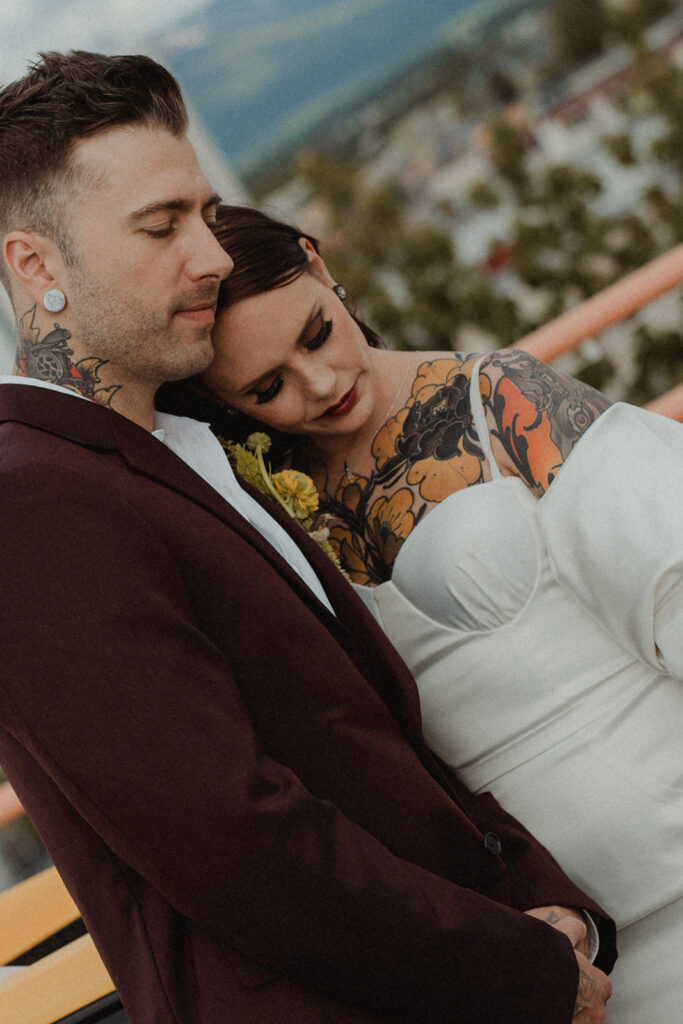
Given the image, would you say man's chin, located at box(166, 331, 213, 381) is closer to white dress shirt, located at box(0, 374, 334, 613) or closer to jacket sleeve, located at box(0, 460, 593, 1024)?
white dress shirt, located at box(0, 374, 334, 613)

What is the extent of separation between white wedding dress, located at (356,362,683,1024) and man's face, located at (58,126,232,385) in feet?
1.94

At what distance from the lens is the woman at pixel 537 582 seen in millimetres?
Result: 1675

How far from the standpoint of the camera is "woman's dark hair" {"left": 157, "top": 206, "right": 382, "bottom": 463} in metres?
1.91

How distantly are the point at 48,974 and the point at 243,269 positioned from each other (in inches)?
54.0

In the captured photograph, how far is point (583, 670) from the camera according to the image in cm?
177

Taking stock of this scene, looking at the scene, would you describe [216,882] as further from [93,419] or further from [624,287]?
[624,287]

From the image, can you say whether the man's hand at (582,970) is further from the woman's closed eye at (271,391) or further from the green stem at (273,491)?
the woman's closed eye at (271,391)

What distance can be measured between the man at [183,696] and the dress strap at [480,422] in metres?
0.40

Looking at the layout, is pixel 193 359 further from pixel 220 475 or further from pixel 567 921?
pixel 567 921

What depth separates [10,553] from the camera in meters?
1.20

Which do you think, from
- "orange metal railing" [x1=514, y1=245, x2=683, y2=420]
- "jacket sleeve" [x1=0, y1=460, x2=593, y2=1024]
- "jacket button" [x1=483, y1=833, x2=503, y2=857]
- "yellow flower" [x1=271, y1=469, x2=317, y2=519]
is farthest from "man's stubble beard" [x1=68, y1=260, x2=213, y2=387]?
"orange metal railing" [x1=514, y1=245, x2=683, y2=420]

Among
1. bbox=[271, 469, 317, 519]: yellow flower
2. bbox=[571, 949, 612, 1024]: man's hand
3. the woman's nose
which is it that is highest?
the woman's nose

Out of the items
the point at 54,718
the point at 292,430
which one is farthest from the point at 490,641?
the point at 54,718

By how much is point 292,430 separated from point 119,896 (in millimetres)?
1024
